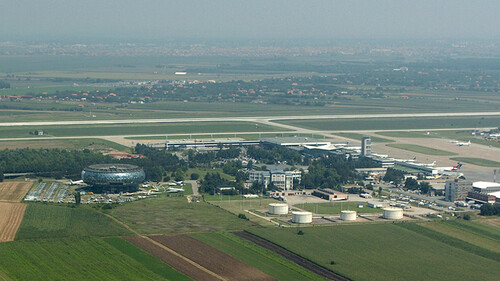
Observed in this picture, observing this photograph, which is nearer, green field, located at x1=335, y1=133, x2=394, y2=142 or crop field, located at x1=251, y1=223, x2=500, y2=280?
crop field, located at x1=251, y1=223, x2=500, y2=280

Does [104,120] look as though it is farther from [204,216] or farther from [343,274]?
A: [343,274]

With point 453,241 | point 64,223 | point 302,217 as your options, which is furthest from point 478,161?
point 64,223

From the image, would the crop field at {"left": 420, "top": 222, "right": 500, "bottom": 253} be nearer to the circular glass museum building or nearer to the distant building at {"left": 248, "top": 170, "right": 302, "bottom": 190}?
the distant building at {"left": 248, "top": 170, "right": 302, "bottom": 190}

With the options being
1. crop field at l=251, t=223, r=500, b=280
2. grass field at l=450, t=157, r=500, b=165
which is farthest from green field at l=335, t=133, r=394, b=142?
crop field at l=251, t=223, r=500, b=280

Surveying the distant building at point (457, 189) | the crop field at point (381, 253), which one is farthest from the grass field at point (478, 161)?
the crop field at point (381, 253)

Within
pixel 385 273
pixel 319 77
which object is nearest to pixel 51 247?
pixel 385 273

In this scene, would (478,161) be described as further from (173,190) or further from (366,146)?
(173,190)

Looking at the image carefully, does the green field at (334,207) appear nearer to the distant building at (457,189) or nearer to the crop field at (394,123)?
the distant building at (457,189)
